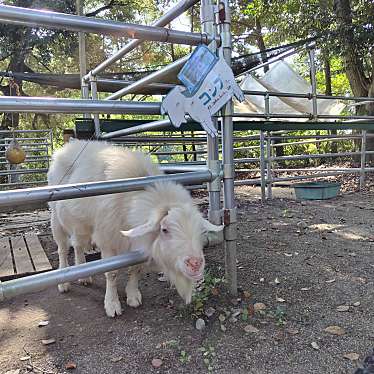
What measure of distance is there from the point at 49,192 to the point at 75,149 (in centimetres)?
142

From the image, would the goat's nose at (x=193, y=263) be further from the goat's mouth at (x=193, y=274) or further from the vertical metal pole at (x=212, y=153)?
the vertical metal pole at (x=212, y=153)

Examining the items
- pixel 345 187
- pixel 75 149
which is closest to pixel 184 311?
pixel 75 149

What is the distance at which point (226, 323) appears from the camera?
2180 mm

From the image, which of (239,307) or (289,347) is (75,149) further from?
(289,347)

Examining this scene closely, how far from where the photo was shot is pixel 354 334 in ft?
6.66

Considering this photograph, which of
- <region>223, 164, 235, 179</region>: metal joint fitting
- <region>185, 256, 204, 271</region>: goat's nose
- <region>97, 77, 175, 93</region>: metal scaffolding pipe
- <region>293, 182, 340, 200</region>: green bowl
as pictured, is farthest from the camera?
<region>293, 182, 340, 200</region>: green bowl

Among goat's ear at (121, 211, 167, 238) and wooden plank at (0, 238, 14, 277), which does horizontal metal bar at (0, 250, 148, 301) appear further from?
wooden plank at (0, 238, 14, 277)

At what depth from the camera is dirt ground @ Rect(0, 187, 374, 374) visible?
1.87 metres

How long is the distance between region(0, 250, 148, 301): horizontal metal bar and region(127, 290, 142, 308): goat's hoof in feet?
2.17

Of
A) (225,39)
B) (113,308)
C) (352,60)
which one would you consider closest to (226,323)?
(113,308)

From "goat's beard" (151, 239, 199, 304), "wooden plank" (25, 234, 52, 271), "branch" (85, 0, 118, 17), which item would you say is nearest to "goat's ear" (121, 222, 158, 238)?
"goat's beard" (151, 239, 199, 304)

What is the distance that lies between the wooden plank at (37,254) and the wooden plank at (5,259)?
0.58ft

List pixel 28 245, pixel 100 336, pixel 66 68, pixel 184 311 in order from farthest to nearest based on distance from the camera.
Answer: pixel 66 68 → pixel 28 245 → pixel 184 311 → pixel 100 336

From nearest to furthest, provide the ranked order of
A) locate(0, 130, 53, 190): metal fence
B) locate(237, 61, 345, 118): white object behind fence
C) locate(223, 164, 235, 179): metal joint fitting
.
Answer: locate(223, 164, 235, 179): metal joint fitting
locate(0, 130, 53, 190): metal fence
locate(237, 61, 345, 118): white object behind fence
